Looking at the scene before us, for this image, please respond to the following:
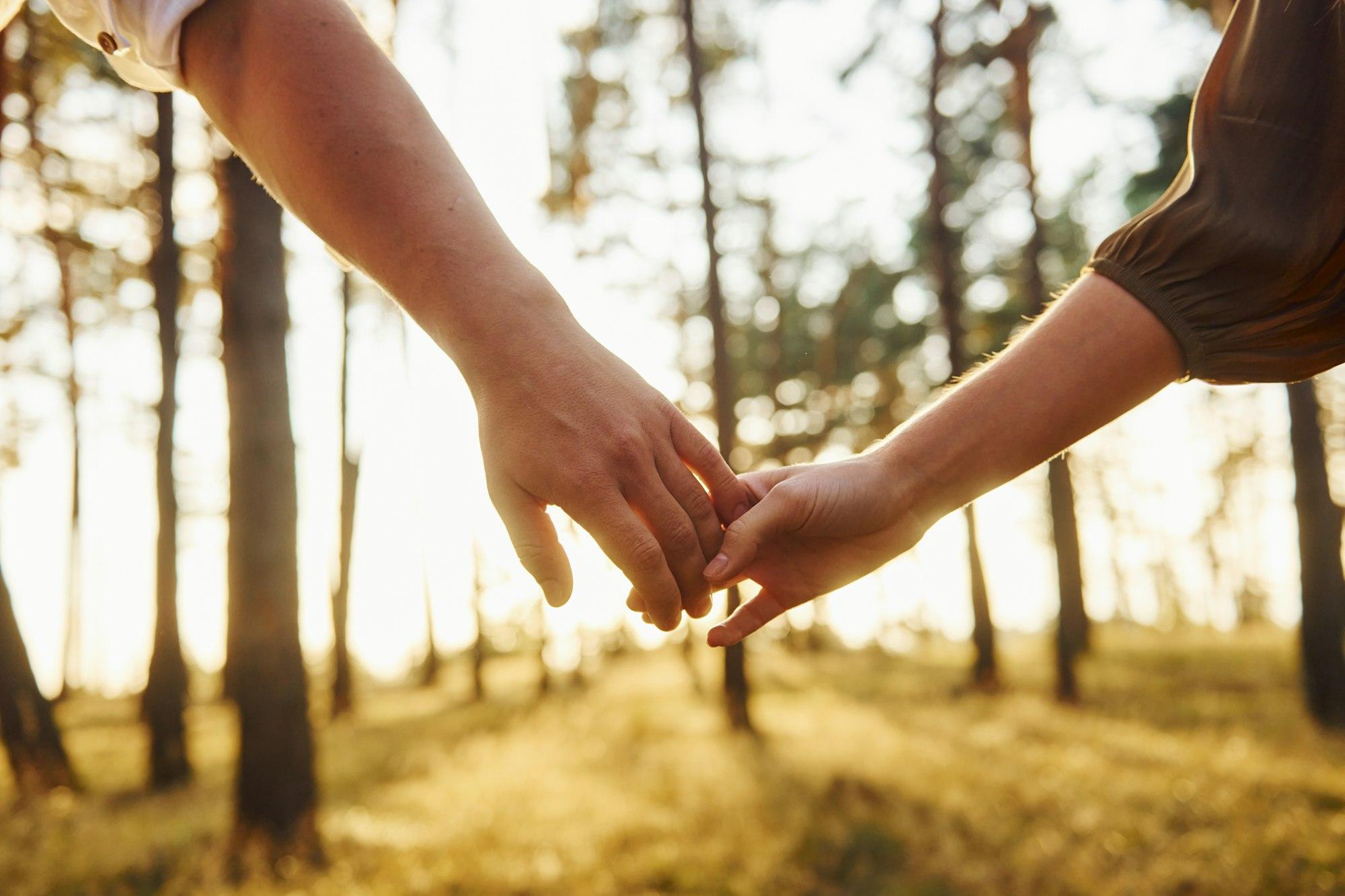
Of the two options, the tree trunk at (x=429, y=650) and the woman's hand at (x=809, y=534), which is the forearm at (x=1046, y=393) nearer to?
the woman's hand at (x=809, y=534)

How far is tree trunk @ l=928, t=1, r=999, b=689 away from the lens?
13.2 m

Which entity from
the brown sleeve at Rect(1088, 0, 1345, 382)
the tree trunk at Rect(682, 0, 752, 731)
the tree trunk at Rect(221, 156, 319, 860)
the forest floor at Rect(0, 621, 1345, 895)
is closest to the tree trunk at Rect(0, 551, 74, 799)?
the forest floor at Rect(0, 621, 1345, 895)

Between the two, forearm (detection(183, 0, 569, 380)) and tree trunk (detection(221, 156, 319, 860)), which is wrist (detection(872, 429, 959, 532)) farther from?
tree trunk (detection(221, 156, 319, 860))

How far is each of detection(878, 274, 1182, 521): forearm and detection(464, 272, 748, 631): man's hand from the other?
64 cm

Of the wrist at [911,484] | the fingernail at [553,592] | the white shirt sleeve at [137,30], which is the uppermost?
the white shirt sleeve at [137,30]

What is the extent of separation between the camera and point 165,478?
10.7 metres

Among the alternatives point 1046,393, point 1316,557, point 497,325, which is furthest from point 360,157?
point 1316,557

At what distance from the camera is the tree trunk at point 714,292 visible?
11812 millimetres

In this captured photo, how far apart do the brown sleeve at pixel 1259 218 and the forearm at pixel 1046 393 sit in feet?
0.18

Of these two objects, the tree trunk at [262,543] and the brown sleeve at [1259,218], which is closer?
the brown sleeve at [1259,218]

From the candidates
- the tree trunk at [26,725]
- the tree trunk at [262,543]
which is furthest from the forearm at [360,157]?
the tree trunk at [26,725]

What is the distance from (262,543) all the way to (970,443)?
20.4 feet

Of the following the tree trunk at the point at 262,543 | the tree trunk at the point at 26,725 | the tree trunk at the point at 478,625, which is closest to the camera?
the tree trunk at the point at 262,543

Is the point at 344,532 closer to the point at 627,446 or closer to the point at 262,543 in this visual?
the point at 262,543
